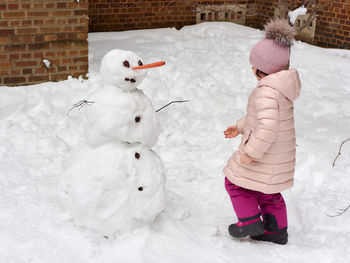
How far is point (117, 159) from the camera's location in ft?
11.0

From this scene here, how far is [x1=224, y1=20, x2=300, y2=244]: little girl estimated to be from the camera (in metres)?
3.29

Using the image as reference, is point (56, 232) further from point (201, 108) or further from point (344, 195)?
point (201, 108)

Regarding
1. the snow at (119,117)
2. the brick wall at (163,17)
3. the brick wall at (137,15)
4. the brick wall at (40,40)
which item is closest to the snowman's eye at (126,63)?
the snow at (119,117)

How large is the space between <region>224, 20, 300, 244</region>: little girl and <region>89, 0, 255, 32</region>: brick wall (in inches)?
222

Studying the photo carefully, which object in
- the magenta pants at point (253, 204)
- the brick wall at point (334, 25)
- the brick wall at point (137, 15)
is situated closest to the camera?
the magenta pants at point (253, 204)

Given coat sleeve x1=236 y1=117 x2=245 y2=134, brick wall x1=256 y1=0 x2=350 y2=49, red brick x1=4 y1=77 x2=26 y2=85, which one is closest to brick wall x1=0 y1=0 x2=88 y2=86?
red brick x1=4 y1=77 x2=26 y2=85

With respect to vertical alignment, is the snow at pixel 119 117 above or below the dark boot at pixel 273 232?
above

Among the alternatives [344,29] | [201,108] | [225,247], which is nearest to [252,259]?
[225,247]

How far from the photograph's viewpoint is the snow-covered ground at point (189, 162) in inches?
134

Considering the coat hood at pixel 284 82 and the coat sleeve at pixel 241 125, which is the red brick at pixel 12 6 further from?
the coat hood at pixel 284 82

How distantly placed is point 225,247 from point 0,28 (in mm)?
3760

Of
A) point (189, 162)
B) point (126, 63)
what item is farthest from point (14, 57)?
point (126, 63)

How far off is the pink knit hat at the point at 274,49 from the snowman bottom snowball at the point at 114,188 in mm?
934

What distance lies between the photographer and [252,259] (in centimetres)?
338
